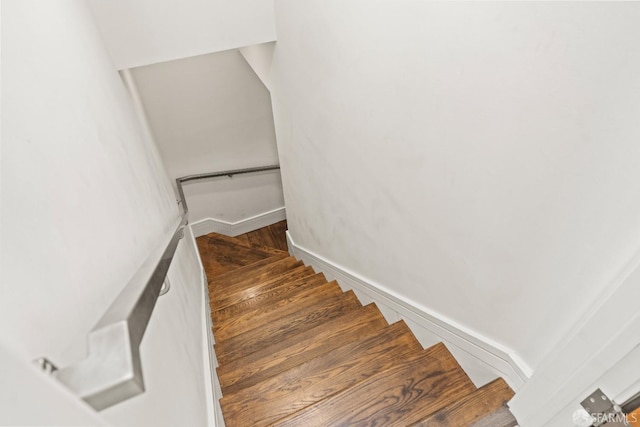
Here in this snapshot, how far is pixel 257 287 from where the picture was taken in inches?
114

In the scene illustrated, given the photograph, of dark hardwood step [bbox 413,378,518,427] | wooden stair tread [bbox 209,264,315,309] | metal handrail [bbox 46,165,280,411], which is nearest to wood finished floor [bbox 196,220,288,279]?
wooden stair tread [bbox 209,264,315,309]

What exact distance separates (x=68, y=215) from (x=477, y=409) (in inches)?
50.0

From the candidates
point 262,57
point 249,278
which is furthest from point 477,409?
point 262,57

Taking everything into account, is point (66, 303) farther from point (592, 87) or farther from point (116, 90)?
point (116, 90)

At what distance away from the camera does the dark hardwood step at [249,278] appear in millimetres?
3061

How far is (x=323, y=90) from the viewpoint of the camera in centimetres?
186

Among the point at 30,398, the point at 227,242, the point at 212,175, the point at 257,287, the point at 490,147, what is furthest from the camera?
the point at 227,242

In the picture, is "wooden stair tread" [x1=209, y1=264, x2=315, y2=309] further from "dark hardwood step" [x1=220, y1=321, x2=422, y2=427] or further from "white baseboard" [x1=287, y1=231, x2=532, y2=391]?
"dark hardwood step" [x1=220, y1=321, x2=422, y2=427]

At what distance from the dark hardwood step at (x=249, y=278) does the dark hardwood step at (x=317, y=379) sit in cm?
143

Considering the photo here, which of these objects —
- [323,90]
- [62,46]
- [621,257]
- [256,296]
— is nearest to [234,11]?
[323,90]

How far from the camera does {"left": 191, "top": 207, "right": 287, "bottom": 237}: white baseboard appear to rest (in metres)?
4.57

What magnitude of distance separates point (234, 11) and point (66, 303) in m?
2.06

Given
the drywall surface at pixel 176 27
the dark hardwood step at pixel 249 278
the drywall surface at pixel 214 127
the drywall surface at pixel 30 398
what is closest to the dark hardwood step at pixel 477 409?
the drywall surface at pixel 30 398

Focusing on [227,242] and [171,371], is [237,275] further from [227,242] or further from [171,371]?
[171,371]
